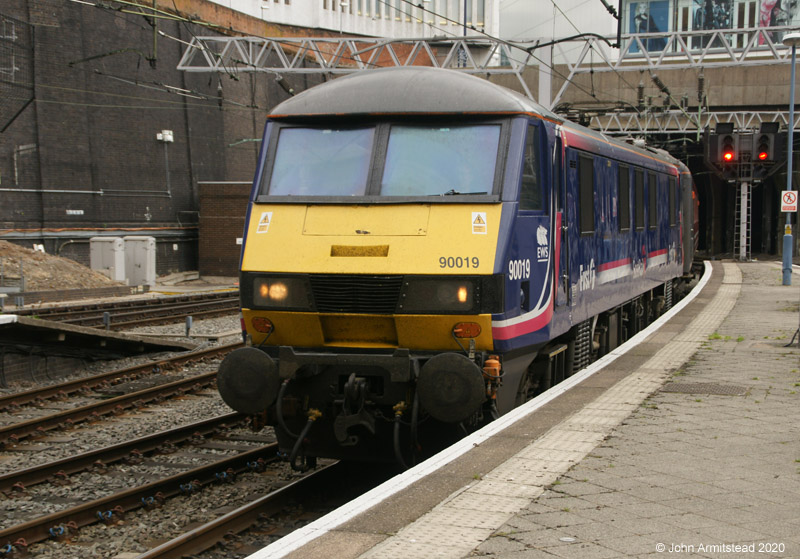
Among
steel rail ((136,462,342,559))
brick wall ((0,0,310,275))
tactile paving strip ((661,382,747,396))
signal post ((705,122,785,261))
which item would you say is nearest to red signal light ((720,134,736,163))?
signal post ((705,122,785,261))

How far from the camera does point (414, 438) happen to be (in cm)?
702

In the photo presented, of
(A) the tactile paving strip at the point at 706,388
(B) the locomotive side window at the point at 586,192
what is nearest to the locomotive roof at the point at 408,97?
(B) the locomotive side window at the point at 586,192

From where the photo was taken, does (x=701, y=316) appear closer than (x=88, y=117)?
Yes

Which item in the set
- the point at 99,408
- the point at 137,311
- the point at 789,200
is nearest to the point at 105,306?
the point at 137,311

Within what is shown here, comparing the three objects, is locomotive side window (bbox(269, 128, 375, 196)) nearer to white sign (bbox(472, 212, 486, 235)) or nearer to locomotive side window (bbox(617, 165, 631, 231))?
white sign (bbox(472, 212, 486, 235))

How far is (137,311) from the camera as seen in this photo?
21.9m

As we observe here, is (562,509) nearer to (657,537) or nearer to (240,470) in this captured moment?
(657,537)

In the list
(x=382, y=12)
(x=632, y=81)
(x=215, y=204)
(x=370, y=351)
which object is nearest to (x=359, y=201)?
(x=370, y=351)

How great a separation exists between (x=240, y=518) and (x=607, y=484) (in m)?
2.72

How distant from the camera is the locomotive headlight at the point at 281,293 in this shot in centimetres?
719

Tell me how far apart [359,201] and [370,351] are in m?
1.17

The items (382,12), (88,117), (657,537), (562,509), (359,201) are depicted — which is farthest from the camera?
(382,12)

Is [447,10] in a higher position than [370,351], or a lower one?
higher

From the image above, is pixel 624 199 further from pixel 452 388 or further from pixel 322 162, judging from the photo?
pixel 452 388
